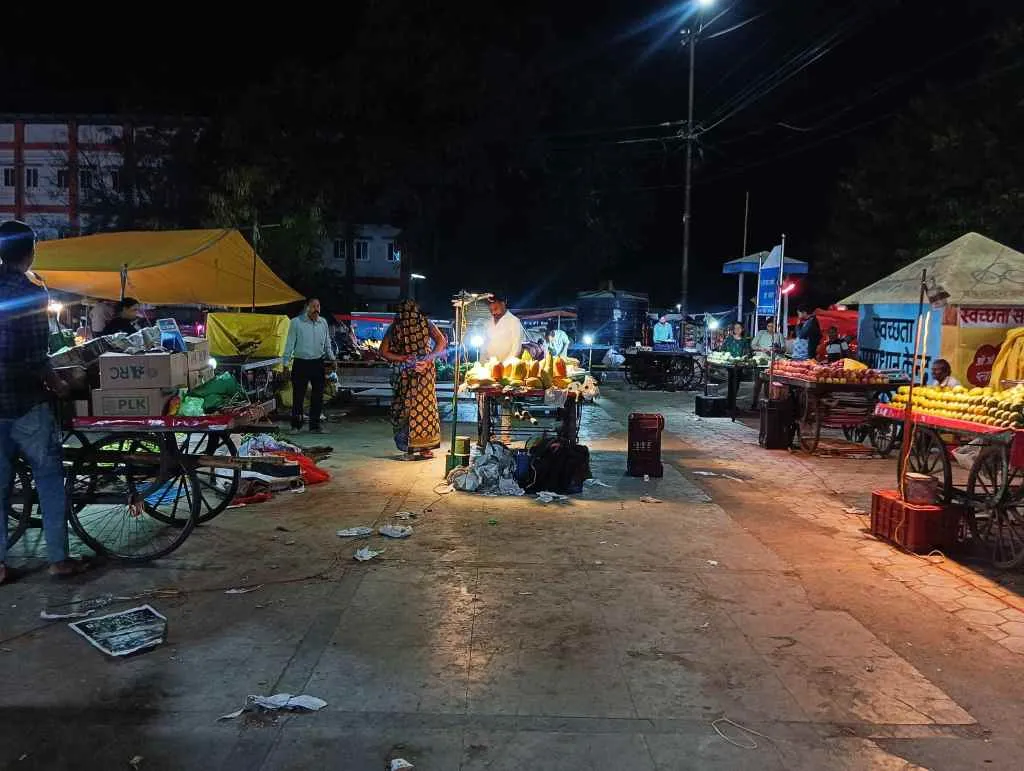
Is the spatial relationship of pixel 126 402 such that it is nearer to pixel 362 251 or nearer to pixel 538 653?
pixel 538 653

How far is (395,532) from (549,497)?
75.3 inches

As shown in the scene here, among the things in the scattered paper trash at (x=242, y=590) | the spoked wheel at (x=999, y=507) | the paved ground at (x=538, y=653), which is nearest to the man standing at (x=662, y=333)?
the paved ground at (x=538, y=653)

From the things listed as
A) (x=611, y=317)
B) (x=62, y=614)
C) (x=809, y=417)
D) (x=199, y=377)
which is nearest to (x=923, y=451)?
(x=809, y=417)

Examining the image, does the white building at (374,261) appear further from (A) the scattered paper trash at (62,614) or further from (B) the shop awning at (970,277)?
(A) the scattered paper trash at (62,614)

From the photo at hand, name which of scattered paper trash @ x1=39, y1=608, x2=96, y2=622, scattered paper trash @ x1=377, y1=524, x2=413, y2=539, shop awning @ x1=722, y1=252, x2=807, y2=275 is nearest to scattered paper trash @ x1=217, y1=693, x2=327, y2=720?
Result: scattered paper trash @ x1=39, y1=608, x2=96, y2=622

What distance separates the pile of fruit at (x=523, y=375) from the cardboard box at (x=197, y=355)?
2983 mm

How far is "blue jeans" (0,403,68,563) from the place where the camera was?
5027 millimetres

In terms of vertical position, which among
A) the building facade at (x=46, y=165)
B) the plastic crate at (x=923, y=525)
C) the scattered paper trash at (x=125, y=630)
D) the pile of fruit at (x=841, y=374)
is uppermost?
the building facade at (x=46, y=165)

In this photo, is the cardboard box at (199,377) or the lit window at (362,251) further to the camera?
the lit window at (362,251)

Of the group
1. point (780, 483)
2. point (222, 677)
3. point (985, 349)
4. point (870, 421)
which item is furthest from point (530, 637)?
point (985, 349)

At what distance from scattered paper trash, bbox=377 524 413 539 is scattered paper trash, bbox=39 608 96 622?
224 cm

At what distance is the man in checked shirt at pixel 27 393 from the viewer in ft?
16.2

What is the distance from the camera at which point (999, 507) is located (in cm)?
589

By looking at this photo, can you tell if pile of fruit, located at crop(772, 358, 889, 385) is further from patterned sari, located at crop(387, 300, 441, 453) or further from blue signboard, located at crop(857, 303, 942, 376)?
patterned sari, located at crop(387, 300, 441, 453)
